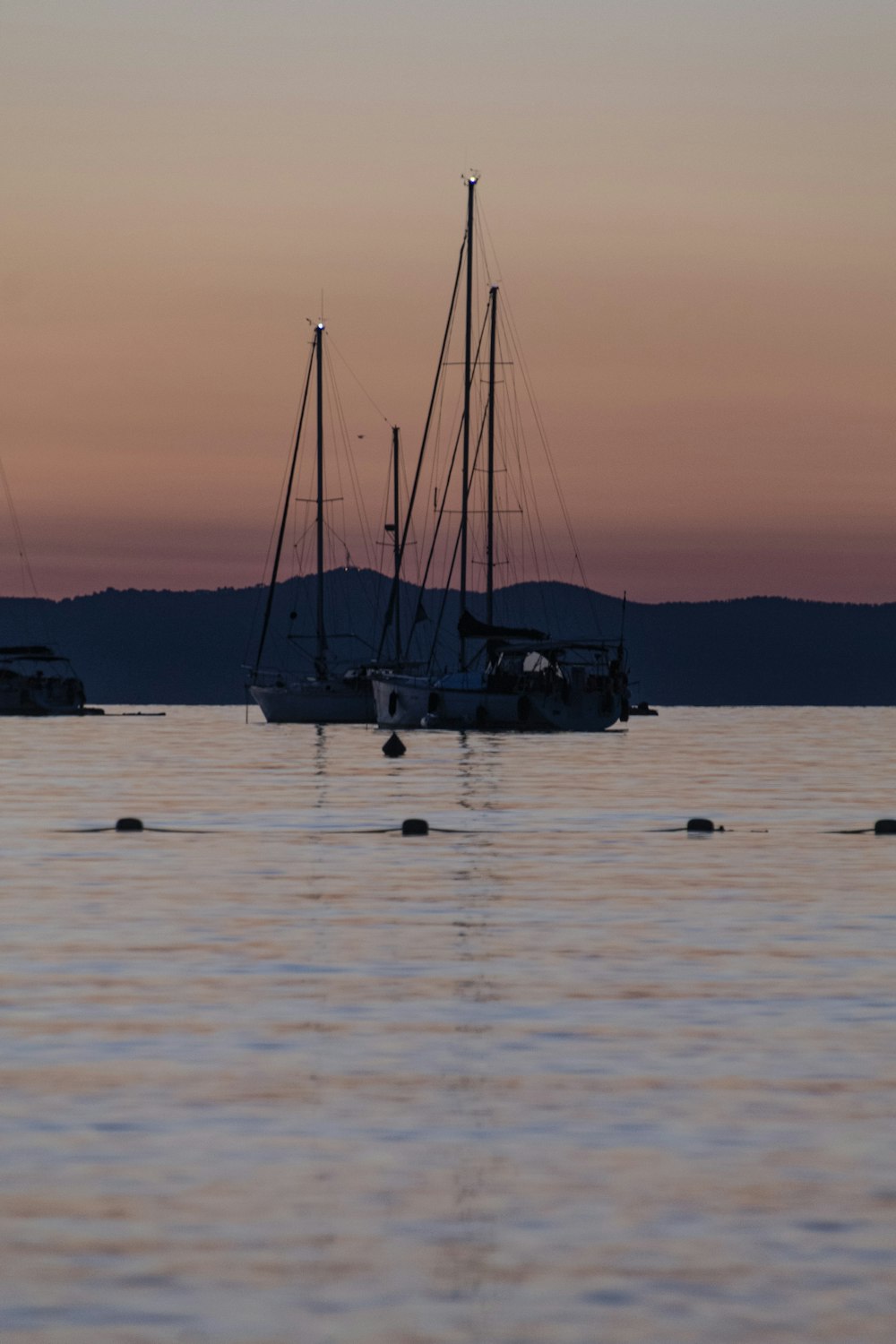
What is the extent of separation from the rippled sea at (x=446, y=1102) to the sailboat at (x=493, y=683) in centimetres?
5860

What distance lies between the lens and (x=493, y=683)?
3688 inches

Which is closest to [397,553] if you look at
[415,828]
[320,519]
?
[320,519]

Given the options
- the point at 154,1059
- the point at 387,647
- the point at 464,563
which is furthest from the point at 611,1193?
the point at 387,647

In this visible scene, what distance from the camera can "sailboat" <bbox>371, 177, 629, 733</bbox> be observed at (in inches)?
3575

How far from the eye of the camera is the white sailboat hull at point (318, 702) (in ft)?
368

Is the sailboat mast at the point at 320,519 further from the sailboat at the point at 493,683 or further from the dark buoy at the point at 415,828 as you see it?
the dark buoy at the point at 415,828

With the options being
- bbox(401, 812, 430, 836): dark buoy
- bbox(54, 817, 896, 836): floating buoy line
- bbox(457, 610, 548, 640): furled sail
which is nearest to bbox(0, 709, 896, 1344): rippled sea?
bbox(401, 812, 430, 836): dark buoy

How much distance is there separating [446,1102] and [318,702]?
100581 millimetres

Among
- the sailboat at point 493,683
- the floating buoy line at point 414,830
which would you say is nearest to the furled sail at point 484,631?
the sailboat at point 493,683

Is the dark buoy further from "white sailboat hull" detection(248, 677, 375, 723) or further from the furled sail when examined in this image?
"white sailboat hull" detection(248, 677, 375, 723)

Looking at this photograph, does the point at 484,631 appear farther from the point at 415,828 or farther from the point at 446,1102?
the point at 446,1102

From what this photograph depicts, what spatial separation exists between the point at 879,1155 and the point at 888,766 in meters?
67.5

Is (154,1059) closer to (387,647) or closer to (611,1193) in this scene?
(611,1193)

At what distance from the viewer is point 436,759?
76.2 m
